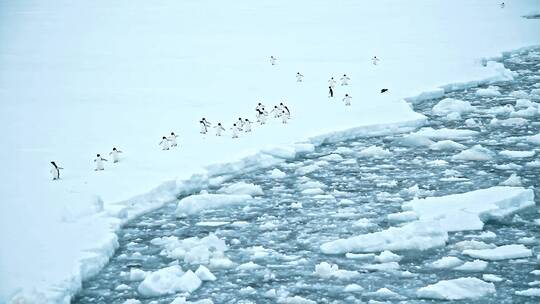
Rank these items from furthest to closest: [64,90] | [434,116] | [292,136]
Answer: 1. [64,90]
2. [434,116]
3. [292,136]

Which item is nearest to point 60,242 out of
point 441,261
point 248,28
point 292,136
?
point 441,261

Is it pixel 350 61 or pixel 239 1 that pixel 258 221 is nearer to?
pixel 350 61

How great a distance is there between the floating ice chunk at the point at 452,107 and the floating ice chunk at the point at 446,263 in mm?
6070

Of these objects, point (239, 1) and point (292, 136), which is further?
point (239, 1)

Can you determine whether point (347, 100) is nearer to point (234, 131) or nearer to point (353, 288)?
point (234, 131)

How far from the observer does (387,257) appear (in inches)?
250

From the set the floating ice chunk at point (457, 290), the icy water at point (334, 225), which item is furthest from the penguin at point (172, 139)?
the floating ice chunk at point (457, 290)

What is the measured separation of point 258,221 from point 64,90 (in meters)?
8.96

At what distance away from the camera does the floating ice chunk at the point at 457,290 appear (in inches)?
219

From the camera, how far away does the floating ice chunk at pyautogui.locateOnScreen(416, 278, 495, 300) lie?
5.56 m

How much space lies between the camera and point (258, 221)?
296 inches

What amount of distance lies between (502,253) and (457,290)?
91 cm

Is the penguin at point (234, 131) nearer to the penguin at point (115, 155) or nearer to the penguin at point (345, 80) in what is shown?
the penguin at point (115, 155)

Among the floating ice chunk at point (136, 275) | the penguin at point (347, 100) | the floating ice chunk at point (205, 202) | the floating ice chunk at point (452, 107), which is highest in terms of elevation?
the penguin at point (347, 100)
